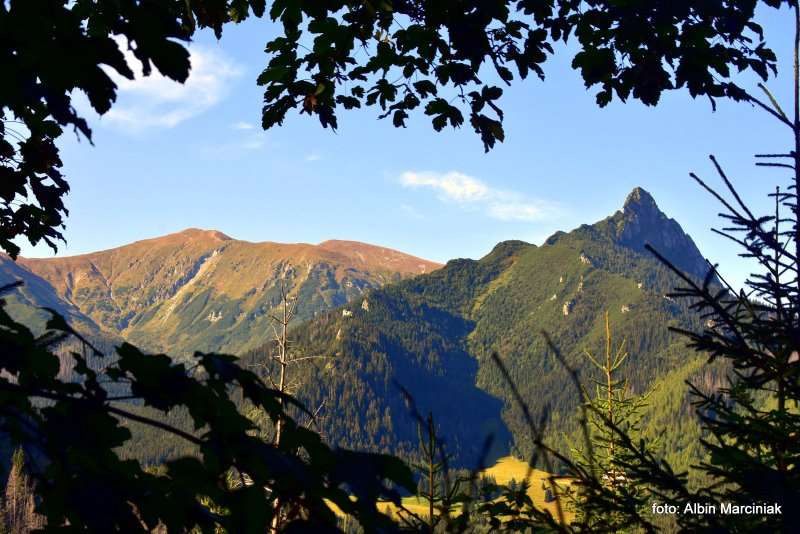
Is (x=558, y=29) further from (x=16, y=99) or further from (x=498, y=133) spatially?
(x=16, y=99)

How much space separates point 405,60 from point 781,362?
4372mm

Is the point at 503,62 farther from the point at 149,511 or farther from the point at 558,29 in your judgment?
the point at 149,511

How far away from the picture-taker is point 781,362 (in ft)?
15.5

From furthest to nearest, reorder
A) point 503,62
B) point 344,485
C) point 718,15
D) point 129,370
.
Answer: point 503,62 < point 718,15 < point 129,370 < point 344,485

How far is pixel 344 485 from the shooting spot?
2625 mm

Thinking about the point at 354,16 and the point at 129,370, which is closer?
the point at 129,370

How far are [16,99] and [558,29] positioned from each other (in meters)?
5.67

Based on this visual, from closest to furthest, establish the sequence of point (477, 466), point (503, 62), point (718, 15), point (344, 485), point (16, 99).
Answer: point (477, 466)
point (16, 99)
point (344, 485)
point (718, 15)
point (503, 62)

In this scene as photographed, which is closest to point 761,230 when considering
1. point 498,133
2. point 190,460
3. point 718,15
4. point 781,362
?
point 781,362

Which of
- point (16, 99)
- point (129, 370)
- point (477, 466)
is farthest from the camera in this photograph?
point (129, 370)

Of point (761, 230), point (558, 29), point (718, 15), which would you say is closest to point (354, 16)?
point (558, 29)

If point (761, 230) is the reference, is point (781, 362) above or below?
below

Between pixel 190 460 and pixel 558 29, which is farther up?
pixel 558 29

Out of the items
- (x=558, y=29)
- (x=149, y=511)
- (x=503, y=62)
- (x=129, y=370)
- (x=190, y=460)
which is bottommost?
(x=149, y=511)
